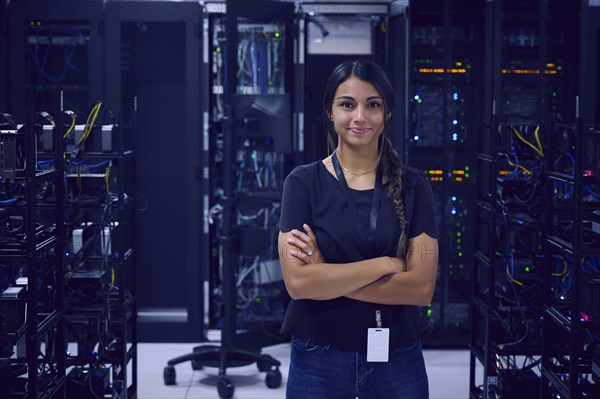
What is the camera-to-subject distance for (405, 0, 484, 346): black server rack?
16.5 ft

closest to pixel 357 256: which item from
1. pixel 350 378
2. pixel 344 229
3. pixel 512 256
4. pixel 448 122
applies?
pixel 344 229

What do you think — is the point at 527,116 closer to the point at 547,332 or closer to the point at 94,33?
the point at 547,332

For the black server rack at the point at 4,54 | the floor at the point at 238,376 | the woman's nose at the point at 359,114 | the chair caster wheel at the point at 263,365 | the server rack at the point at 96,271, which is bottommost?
the floor at the point at 238,376

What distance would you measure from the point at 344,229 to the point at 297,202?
0.48 feet

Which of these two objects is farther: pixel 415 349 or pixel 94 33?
pixel 94 33

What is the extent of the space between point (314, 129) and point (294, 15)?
74 centimetres

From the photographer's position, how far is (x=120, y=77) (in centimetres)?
514

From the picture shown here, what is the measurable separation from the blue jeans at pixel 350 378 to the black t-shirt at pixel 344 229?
64 millimetres

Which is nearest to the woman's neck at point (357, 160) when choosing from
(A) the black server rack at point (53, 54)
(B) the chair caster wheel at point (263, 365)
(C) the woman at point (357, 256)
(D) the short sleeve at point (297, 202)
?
(C) the woman at point (357, 256)

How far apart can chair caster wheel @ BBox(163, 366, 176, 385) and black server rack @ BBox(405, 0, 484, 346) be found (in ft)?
5.36

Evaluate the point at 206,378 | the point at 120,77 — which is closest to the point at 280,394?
the point at 206,378

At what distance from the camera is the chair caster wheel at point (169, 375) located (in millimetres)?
4535

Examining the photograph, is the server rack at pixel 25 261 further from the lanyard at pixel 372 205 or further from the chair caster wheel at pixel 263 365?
the chair caster wheel at pixel 263 365

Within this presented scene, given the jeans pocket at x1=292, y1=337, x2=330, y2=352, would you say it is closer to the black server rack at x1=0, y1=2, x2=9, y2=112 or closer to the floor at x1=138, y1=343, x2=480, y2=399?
the floor at x1=138, y1=343, x2=480, y2=399
